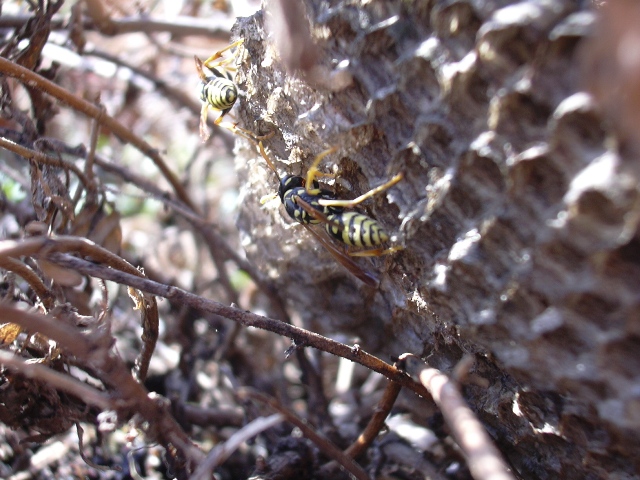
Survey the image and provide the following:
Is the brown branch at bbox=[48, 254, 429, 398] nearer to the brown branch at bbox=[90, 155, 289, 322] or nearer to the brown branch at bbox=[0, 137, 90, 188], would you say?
the brown branch at bbox=[0, 137, 90, 188]

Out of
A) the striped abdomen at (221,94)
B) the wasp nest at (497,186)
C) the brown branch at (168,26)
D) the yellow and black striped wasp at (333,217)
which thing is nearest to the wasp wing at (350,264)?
the yellow and black striped wasp at (333,217)

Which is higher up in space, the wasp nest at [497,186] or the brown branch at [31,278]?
the brown branch at [31,278]

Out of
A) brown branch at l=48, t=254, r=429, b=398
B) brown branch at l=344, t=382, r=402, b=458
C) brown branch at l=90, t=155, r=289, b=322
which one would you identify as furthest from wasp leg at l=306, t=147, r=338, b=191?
brown branch at l=90, t=155, r=289, b=322

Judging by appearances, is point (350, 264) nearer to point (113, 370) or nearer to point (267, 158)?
point (267, 158)

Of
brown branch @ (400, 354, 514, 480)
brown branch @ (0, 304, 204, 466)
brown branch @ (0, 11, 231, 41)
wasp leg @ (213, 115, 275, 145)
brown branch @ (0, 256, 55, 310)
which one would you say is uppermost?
brown branch @ (0, 11, 231, 41)

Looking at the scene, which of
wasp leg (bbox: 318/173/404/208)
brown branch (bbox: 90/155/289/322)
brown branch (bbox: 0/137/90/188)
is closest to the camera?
wasp leg (bbox: 318/173/404/208)

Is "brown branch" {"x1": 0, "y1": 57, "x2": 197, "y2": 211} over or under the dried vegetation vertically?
over

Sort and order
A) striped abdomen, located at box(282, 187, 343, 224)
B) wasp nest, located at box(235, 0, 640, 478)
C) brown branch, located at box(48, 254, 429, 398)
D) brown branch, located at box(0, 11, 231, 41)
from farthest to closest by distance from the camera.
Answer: brown branch, located at box(0, 11, 231, 41), striped abdomen, located at box(282, 187, 343, 224), brown branch, located at box(48, 254, 429, 398), wasp nest, located at box(235, 0, 640, 478)

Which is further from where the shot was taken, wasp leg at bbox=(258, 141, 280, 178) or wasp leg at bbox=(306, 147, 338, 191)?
wasp leg at bbox=(258, 141, 280, 178)

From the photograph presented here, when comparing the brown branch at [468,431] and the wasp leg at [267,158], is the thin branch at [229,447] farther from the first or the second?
the wasp leg at [267,158]
